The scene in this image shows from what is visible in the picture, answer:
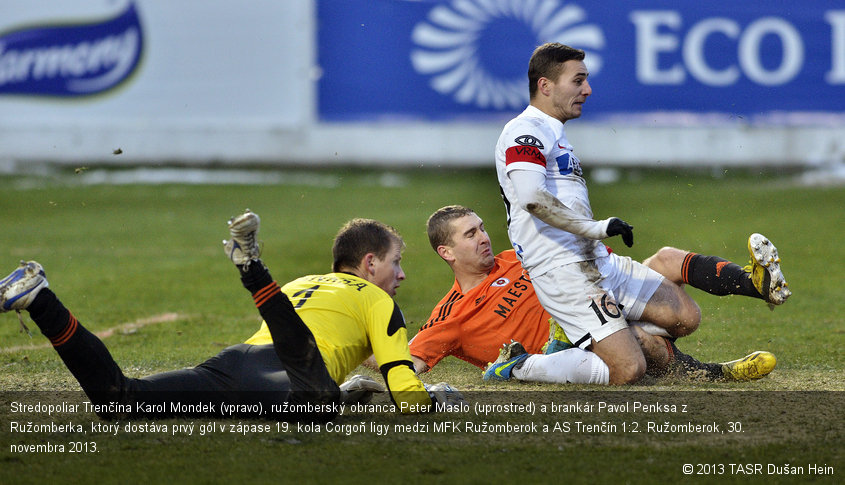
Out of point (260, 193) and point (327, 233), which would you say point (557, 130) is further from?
point (260, 193)

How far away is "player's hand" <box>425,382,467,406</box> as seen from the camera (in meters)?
4.47

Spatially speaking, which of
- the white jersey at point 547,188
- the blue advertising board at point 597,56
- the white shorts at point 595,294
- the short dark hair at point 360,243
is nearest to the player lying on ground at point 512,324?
the white shorts at point 595,294

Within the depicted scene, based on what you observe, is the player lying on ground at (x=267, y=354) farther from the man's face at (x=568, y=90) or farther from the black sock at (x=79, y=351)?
the man's face at (x=568, y=90)

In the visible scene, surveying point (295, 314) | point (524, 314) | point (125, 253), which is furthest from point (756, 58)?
point (295, 314)

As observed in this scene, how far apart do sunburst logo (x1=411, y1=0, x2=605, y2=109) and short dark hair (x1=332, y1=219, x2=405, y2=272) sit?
39.8ft

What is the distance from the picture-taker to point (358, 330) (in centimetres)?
450

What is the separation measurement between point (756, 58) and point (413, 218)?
6804mm

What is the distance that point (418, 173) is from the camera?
1775cm

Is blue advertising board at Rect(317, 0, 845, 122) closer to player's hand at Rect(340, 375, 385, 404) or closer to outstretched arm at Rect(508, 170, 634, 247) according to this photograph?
outstretched arm at Rect(508, 170, 634, 247)

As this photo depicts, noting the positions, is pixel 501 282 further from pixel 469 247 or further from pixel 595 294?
pixel 595 294

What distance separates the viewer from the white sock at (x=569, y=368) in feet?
16.5

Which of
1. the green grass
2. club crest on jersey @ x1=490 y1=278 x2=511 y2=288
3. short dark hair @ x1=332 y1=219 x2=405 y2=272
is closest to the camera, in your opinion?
the green grass

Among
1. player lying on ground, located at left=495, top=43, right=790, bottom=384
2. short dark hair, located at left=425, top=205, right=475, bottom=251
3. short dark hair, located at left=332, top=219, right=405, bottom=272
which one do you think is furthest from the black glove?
short dark hair, located at left=425, top=205, right=475, bottom=251

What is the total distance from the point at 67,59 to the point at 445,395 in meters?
14.9
